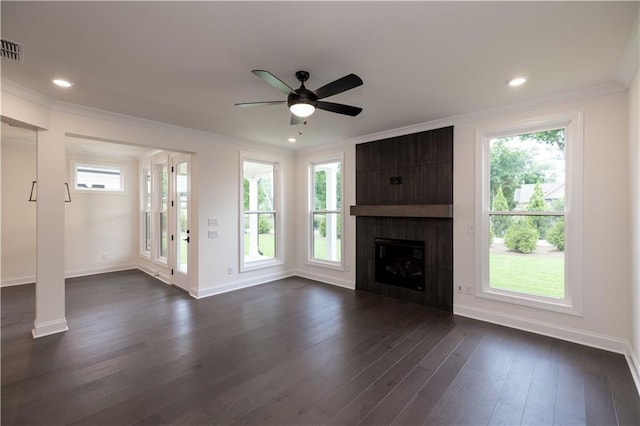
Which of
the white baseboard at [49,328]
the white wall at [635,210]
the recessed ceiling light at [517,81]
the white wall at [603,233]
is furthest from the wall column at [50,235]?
the white wall at [635,210]

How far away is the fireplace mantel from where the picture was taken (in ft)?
12.6

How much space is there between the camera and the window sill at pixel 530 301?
3.05 meters

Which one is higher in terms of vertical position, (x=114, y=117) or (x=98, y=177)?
(x=114, y=117)

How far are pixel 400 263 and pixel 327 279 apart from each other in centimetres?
158

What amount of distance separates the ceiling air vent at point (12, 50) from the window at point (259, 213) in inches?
125

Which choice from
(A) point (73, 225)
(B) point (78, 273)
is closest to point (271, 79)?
(A) point (73, 225)

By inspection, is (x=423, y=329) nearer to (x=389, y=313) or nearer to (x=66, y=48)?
(x=389, y=313)

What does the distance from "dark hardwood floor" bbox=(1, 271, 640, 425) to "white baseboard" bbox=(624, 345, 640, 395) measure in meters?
0.05

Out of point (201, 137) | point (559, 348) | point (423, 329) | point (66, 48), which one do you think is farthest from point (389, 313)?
point (66, 48)

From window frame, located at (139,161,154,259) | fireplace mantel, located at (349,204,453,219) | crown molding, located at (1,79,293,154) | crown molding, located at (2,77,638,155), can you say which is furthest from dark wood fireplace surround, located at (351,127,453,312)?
window frame, located at (139,161,154,259)

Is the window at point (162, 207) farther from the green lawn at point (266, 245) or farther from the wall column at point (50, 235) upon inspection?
the wall column at point (50, 235)

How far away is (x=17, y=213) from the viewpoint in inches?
206

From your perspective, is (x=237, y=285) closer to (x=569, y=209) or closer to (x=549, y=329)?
(x=549, y=329)

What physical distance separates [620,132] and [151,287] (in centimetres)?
675
